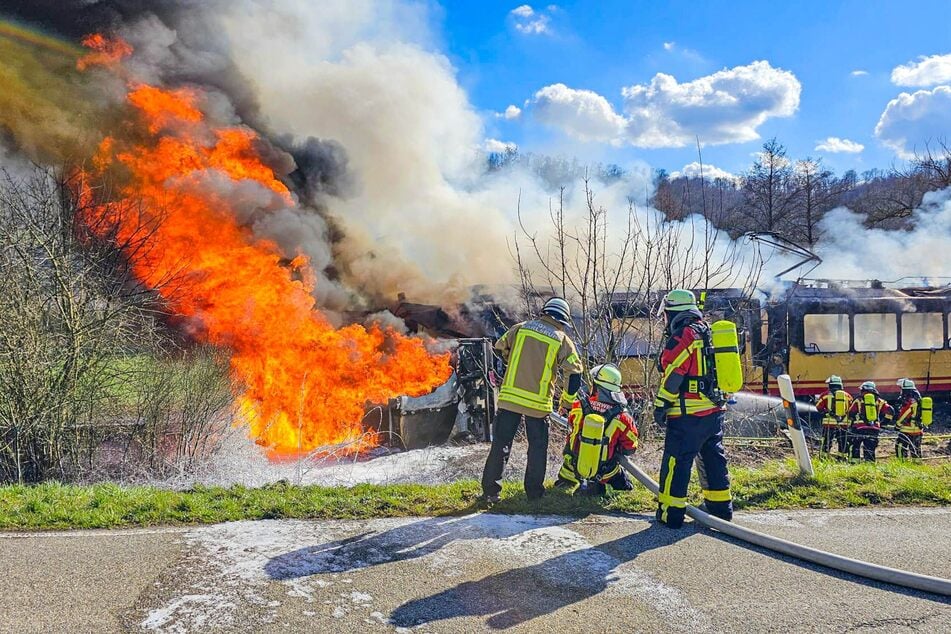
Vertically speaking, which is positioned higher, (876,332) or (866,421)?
(876,332)

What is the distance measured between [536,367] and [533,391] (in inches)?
7.5

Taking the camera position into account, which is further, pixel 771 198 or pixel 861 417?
pixel 771 198

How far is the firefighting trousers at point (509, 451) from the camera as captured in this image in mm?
4875

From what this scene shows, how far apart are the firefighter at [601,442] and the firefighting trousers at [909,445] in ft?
21.9

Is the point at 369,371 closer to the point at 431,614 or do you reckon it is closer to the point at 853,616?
the point at 431,614

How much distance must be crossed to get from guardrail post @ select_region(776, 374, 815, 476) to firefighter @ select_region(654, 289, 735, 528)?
4.60 ft

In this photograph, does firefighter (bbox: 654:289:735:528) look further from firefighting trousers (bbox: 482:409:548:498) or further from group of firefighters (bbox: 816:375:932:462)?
group of firefighters (bbox: 816:375:932:462)

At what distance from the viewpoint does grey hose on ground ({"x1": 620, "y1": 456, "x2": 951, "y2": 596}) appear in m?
3.19

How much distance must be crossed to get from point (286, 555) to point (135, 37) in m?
13.0

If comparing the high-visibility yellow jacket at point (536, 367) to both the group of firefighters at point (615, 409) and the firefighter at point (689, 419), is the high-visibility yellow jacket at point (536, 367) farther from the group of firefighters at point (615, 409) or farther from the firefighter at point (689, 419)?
the firefighter at point (689, 419)

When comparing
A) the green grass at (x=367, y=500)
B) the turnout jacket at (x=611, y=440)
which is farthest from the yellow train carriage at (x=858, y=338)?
the turnout jacket at (x=611, y=440)

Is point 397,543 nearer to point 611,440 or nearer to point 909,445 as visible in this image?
point 611,440

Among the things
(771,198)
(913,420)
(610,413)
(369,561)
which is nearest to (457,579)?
(369,561)

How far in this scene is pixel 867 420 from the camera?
31.7ft
